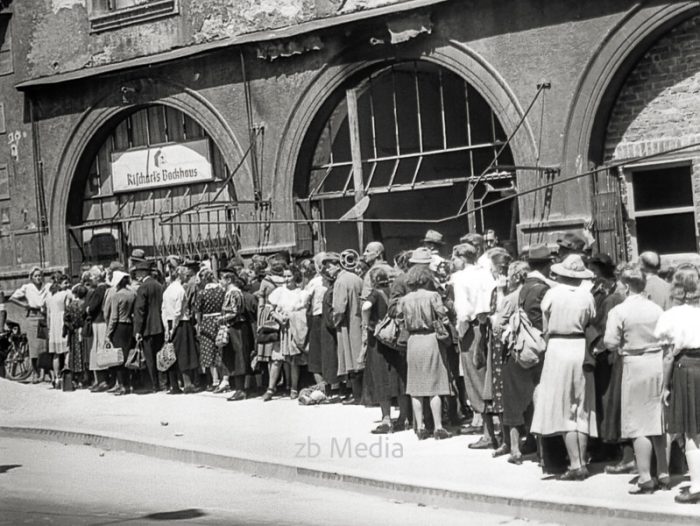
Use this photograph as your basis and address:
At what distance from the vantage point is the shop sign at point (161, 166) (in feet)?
71.3

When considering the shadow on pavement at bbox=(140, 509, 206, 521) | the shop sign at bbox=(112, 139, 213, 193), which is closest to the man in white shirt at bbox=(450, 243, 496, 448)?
the shadow on pavement at bbox=(140, 509, 206, 521)

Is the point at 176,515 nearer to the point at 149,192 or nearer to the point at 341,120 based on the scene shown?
the point at 341,120

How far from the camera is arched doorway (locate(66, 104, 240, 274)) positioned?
21609mm

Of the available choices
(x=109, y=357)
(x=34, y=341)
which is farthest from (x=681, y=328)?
(x=34, y=341)

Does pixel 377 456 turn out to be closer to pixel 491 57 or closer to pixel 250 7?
pixel 491 57

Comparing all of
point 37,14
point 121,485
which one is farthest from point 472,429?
point 37,14

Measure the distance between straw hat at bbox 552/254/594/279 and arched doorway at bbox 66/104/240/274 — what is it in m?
10.8

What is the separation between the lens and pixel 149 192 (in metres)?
22.7

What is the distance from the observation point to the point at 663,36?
16.1m

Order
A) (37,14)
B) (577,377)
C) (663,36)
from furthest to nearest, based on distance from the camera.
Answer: (37,14) < (663,36) < (577,377)

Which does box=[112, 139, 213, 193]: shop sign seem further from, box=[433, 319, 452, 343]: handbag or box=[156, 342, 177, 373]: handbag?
box=[433, 319, 452, 343]: handbag

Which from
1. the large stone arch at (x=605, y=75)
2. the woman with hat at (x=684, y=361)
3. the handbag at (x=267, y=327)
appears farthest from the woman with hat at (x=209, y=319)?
the woman with hat at (x=684, y=361)

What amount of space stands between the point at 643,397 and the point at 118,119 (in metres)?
15.2

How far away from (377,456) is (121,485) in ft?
7.97
